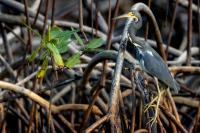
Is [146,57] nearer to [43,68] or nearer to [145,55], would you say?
[145,55]

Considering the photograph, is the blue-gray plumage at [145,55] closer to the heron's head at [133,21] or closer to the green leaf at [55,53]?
the heron's head at [133,21]

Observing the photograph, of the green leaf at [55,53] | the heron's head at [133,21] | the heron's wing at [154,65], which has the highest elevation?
the heron's head at [133,21]

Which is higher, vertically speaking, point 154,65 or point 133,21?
point 133,21

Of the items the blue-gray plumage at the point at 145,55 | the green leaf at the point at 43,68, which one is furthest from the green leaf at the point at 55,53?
the blue-gray plumage at the point at 145,55

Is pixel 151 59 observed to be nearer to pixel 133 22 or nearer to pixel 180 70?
pixel 133 22

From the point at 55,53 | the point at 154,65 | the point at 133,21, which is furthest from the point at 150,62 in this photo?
the point at 55,53

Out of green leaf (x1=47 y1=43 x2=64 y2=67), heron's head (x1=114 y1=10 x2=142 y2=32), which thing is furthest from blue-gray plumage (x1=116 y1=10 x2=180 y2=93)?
green leaf (x1=47 y1=43 x2=64 y2=67)

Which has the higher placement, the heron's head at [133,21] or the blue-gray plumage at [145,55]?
the heron's head at [133,21]

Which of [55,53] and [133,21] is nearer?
[55,53]

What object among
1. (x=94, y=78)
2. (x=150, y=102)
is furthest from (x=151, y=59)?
(x=94, y=78)

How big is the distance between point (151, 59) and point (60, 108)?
78cm

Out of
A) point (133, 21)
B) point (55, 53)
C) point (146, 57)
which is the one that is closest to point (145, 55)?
point (146, 57)

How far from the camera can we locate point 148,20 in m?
1.98

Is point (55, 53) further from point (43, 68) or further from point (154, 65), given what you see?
point (154, 65)
